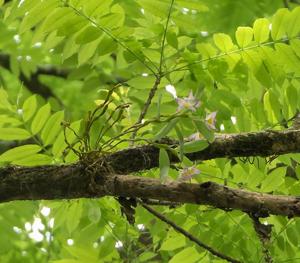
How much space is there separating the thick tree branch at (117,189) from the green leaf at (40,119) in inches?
14.6

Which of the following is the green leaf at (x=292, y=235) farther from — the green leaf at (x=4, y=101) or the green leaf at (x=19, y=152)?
the green leaf at (x=4, y=101)

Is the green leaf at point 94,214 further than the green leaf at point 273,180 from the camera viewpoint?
No

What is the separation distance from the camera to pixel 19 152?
2018 millimetres

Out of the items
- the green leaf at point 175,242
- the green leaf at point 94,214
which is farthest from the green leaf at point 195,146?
the green leaf at point 175,242

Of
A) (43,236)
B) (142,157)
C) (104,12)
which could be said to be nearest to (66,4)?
(104,12)

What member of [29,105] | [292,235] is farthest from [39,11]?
[292,235]

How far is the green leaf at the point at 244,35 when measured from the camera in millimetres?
1985

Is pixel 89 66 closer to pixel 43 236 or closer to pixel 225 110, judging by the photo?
pixel 225 110

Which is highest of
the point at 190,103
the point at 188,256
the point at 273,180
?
the point at 190,103

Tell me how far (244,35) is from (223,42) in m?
0.08

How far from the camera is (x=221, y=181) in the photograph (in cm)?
210

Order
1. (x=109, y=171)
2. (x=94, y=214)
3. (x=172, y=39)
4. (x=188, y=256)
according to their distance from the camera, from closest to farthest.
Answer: (x=109, y=171)
(x=94, y=214)
(x=172, y=39)
(x=188, y=256)

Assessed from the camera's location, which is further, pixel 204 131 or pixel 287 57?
pixel 287 57

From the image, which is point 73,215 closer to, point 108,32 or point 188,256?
point 188,256
